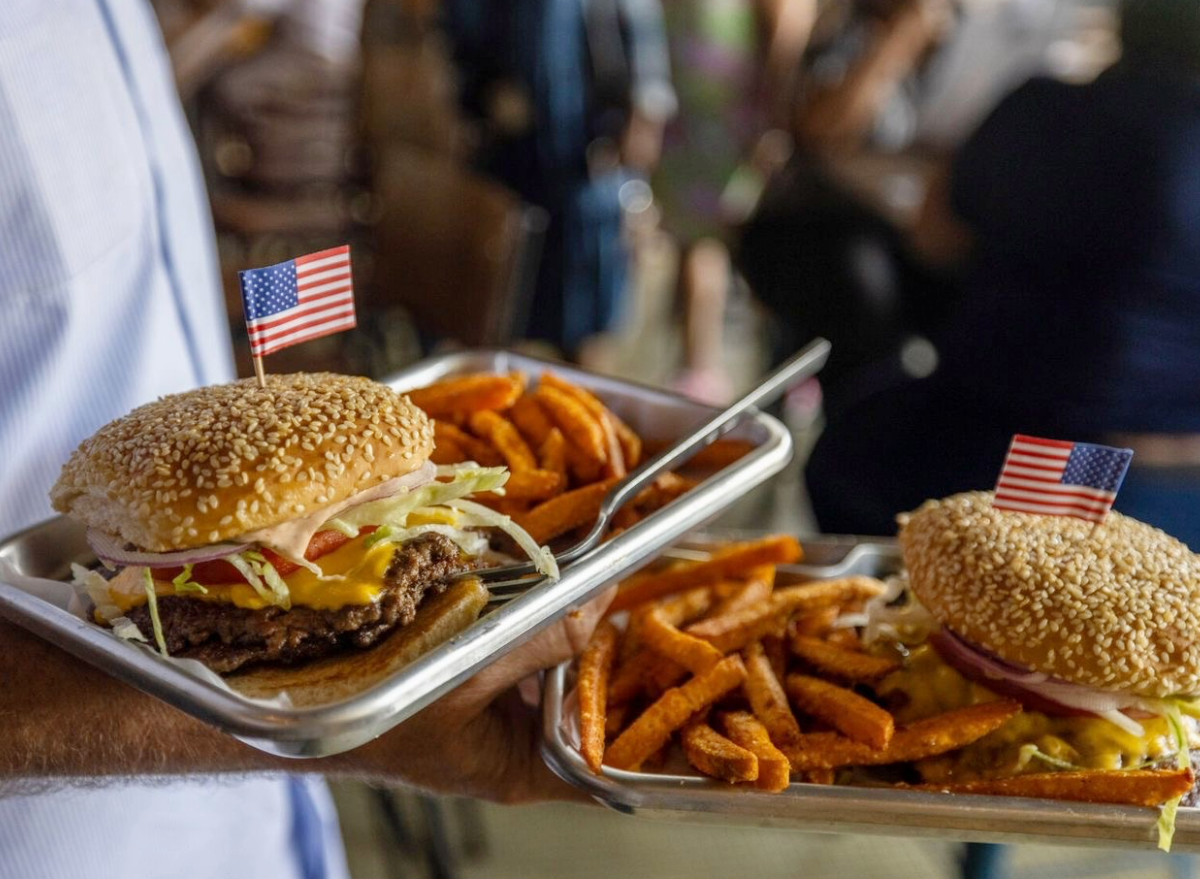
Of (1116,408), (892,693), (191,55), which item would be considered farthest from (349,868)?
(191,55)

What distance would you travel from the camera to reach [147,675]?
1.07 m

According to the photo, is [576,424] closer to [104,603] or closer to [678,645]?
[678,645]

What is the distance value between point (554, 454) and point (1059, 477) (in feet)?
2.41

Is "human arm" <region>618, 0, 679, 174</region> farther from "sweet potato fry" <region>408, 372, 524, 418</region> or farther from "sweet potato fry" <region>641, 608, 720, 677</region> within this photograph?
"sweet potato fry" <region>641, 608, 720, 677</region>

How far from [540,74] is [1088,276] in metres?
3.06

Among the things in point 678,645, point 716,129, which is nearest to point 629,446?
point 678,645

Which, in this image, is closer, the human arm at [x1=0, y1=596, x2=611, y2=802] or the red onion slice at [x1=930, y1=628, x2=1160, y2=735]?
the human arm at [x1=0, y1=596, x2=611, y2=802]

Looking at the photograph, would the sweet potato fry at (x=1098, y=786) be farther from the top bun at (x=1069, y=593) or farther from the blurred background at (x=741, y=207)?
the blurred background at (x=741, y=207)

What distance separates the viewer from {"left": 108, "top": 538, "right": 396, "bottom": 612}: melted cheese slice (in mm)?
1222

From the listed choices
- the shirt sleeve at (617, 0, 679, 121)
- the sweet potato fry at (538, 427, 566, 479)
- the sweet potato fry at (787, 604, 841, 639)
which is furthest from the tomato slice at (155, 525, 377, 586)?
the shirt sleeve at (617, 0, 679, 121)

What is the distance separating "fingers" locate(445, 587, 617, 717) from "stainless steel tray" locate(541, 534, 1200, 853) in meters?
0.16

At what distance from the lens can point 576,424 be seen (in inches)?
64.0

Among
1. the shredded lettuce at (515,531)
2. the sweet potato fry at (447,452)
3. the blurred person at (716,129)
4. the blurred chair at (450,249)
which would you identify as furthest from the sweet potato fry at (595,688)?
the blurred person at (716,129)

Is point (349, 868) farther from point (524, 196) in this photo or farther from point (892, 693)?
point (524, 196)
